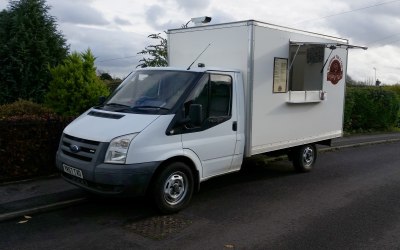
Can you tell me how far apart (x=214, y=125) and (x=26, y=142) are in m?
3.32

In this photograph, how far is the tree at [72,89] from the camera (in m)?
9.16

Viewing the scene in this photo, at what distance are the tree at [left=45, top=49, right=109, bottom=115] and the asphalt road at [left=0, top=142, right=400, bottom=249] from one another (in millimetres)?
3340

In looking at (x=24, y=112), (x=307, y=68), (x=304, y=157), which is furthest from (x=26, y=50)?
(x=304, y=157)

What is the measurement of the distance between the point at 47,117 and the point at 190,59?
2808mm

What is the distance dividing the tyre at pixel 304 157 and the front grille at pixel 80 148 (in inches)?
189

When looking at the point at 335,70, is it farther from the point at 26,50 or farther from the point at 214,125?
the point at 26,50

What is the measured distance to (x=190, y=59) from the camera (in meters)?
7.64

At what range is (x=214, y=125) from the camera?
6371 mm

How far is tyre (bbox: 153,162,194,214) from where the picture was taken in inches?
223

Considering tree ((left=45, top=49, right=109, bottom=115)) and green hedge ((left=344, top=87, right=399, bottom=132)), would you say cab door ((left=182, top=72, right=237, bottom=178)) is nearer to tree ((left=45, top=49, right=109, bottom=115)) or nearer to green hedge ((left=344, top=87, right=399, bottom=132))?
tree ((left=45, top=49, right=109, bottom=115))

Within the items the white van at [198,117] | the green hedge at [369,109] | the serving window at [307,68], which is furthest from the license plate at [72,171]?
the green hedge at [369,109]

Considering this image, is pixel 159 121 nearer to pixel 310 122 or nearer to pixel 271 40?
pixel 271 40

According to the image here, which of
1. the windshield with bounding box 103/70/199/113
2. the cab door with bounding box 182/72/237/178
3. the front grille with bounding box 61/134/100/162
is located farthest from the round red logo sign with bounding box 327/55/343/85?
the front grille with bounding box 61/134/100/162

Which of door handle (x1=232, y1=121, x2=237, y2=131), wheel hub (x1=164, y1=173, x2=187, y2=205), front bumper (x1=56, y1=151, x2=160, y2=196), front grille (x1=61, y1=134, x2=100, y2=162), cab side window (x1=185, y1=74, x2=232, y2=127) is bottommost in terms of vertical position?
wheel hub (x1=164, y1=173, x2=187, y2=205)
